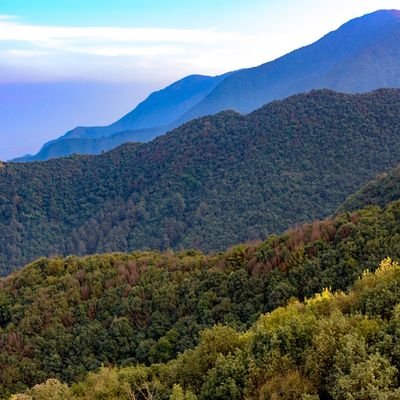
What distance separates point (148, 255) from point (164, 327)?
8.66 metres

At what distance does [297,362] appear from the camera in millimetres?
10219

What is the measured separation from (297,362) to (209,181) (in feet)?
234

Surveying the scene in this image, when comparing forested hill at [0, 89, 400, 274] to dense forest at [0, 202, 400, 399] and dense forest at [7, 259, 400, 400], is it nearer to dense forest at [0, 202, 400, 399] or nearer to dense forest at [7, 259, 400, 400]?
dense forest at [0, 202, 400, 399]

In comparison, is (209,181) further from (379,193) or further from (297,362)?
(297,362)

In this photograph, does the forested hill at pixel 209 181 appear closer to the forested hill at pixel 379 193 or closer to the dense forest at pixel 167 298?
the forested hill at pixel 379 193

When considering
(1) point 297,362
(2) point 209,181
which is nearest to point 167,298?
(1) point 297,362

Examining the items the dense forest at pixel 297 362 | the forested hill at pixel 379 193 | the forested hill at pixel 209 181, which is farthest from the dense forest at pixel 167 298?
the forested hill at pixel 209 181

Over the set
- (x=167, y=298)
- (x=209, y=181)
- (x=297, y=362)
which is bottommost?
(x=167, y=298)

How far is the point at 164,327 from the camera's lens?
2384cm

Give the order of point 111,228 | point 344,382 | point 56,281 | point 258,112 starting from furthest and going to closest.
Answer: point 258,112, point 111,228, point 56,281, point 344,382

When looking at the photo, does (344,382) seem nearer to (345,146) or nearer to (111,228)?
(345,146)

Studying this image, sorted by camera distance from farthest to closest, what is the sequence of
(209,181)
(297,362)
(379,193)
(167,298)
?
1. (209,181)
2. (379,193)
3. (167,298)
4. (297,362)

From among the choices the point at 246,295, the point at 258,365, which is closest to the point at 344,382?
the point at 258,365

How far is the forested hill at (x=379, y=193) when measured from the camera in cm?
4150
